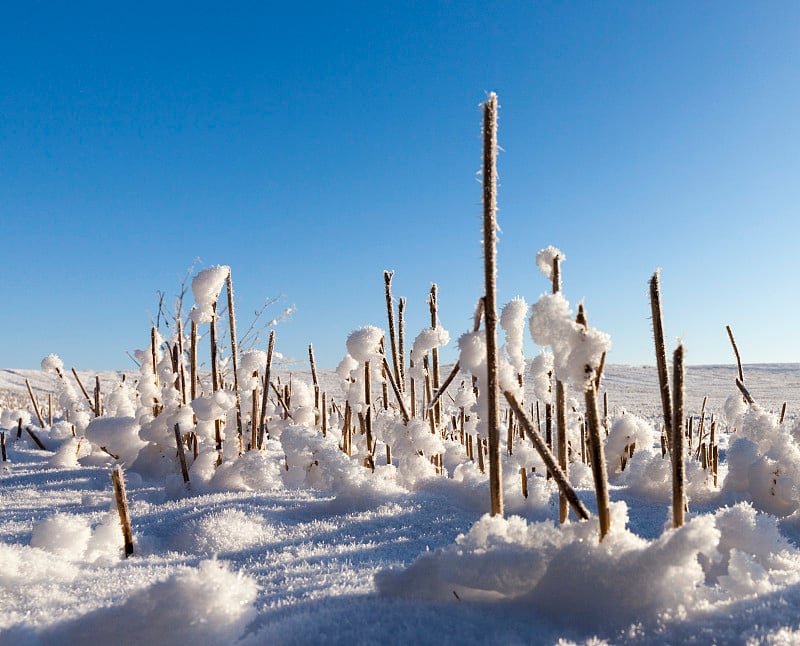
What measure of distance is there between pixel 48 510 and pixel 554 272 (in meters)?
2.31

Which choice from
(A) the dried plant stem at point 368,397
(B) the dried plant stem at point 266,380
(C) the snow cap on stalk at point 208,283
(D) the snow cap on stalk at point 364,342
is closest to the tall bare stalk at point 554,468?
(D) the snow cap on stalk at point 364,342

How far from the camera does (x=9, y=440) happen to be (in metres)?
5.16

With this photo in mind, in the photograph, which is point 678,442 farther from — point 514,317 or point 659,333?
point 514,317

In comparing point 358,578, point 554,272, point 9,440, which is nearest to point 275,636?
point 358,578

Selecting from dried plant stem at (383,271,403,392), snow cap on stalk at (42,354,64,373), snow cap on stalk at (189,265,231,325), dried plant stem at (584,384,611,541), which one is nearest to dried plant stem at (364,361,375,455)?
dried plant stem at (383,271,403,392)

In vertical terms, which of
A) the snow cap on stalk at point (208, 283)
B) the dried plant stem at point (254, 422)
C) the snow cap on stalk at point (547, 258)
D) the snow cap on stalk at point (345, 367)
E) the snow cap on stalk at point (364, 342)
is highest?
the snow cap on stalk at point (208, 283)

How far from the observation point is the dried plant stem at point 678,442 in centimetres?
112

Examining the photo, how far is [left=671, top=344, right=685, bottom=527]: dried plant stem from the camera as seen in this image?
1.12 metres

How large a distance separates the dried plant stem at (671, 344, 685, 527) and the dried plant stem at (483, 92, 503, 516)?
0.34 m

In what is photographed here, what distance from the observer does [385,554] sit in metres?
1.69

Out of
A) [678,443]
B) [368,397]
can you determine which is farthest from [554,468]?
[368,397]

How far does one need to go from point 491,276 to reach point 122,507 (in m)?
1.28

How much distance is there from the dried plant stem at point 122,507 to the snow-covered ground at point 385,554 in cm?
5

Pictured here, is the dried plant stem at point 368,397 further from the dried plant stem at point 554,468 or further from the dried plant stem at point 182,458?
the dried plant stem at point 554,468
